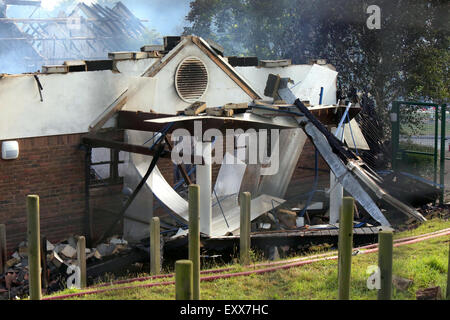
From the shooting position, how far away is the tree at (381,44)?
71.1 feet

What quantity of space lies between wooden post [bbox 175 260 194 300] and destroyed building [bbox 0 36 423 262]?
19.7ft

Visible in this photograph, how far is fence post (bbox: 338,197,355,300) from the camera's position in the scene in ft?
20.0

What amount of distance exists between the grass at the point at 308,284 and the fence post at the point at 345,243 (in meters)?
1.10

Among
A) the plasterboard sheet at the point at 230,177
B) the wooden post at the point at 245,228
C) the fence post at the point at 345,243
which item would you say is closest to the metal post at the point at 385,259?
the fence post at the point at 345,243

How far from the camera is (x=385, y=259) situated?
5.82m

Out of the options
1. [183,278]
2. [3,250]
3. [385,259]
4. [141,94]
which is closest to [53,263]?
[3,250]

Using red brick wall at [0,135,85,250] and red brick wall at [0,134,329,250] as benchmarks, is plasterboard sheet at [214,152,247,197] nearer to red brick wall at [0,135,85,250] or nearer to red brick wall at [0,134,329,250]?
red brick wall at [0,134,329,250]

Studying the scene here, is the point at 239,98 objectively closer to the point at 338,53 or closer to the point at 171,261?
the point at 171,261

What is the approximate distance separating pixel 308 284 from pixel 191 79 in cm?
800

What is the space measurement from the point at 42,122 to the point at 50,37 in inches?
1153

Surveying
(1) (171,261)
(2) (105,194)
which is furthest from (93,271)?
(2) (105,194)

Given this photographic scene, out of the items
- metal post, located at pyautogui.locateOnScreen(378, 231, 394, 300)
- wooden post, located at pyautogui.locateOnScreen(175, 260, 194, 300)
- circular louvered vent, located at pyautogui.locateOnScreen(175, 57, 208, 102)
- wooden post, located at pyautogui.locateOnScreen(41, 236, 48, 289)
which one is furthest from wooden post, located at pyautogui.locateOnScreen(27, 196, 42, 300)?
circular louvered vent, located at pyautogui.locateOnScreen(175, 57, 208, 102)

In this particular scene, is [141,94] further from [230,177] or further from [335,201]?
[335,201]

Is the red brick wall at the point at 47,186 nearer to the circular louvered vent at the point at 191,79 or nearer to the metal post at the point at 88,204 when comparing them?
the metal post at the point at 88,204
